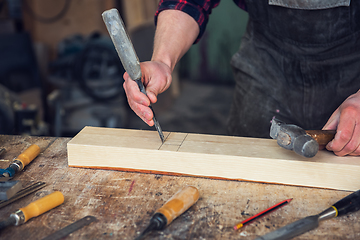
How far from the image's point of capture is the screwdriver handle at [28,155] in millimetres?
1231

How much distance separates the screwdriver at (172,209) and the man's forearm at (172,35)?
0.66m

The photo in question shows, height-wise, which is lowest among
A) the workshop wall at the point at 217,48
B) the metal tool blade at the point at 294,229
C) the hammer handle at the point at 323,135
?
the workshop wall at the point at 217,48

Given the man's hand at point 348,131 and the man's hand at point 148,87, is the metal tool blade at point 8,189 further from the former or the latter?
the man's hand at point 348,131

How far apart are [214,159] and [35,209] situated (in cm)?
60

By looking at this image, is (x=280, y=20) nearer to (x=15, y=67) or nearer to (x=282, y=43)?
(x=282, y=43)

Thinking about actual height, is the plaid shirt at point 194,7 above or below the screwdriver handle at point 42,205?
above

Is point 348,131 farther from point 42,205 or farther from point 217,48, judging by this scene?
point 217,48

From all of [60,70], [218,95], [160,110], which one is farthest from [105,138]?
[218,95]

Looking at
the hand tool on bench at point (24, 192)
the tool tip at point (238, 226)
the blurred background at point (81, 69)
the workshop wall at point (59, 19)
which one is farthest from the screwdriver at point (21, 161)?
the workshop wall at point (59, 19)

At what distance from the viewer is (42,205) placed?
979 mm

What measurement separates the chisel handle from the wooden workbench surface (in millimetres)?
20

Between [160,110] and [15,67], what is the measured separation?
1865 mm

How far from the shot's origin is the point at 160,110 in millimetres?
4551

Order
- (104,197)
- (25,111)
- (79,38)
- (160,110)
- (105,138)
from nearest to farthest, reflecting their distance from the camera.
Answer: (104,197) < (105,138) < (25,111) < (79,38) < (160,110)
